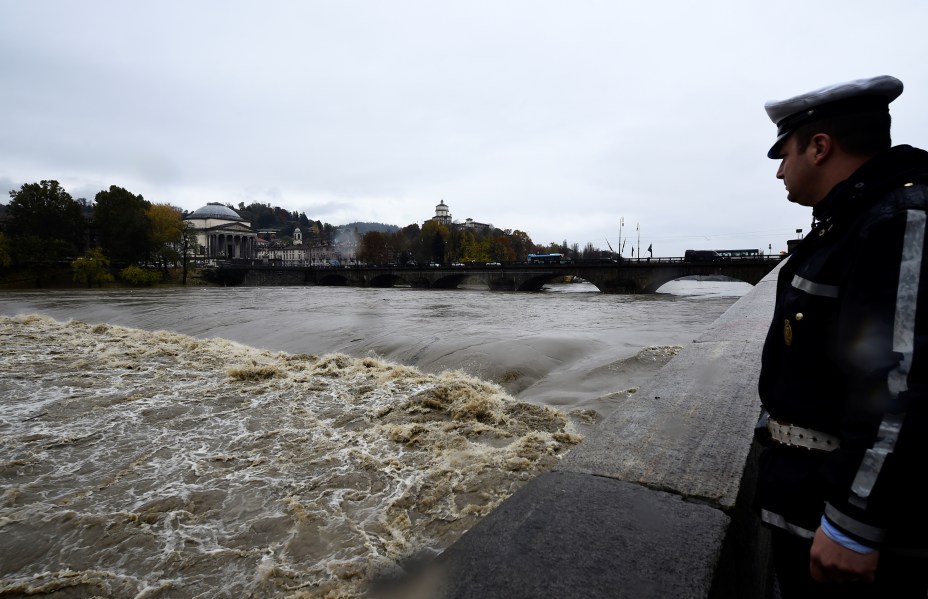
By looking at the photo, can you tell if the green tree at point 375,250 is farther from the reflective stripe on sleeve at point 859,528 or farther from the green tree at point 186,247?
the reflective stripe on sleeve at point 859,528

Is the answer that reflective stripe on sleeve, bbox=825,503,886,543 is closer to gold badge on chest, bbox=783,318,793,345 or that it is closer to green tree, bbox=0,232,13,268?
gold badge on chest, bbox=783,318,793,345

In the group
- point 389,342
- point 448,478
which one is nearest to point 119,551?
point 448,478

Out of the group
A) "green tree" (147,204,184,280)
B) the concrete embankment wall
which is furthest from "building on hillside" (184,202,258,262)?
the concrete embankment wall

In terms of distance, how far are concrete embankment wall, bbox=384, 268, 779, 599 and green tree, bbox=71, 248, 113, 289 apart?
7843 centimetres

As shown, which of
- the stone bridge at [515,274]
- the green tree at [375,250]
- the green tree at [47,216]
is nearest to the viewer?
the stone bridge at [515,274]

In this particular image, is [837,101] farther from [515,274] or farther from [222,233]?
[222,233]

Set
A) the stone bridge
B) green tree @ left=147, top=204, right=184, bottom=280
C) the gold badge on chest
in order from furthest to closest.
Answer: green tree @ left=147, top=204, right=184, bottom=280, the stone bridge, the gold badge on chest

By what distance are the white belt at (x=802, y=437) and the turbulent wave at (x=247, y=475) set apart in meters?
3.23

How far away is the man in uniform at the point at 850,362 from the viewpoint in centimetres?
129

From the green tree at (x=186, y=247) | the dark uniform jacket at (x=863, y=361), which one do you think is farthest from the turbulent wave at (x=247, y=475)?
the green tree at (x=186, y=247)

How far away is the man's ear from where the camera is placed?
5.64 ft

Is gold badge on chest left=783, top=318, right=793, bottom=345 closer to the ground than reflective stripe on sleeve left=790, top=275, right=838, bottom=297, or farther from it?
closer to the ground

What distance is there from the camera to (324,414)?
27.4ft

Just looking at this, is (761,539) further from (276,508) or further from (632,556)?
(276,508)
